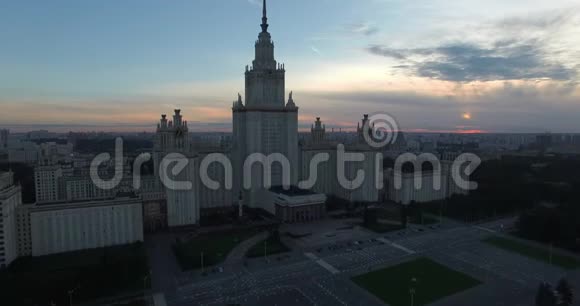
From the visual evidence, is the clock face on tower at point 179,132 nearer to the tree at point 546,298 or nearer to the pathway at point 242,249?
the pathway at point 242,249

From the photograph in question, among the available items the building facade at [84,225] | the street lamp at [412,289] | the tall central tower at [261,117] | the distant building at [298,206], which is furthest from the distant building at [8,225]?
the street lamp at [412,289]

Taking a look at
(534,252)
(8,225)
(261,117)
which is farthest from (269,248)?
(534,252)

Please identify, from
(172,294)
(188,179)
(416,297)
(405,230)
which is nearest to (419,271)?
(416,297)

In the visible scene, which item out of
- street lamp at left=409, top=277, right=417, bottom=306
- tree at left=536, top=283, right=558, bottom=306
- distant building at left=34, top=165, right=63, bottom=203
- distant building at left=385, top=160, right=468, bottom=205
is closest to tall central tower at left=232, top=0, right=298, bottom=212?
distant building at left=385, top=160, right=468, bottom=205

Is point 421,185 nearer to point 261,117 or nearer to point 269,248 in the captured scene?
point 261,117

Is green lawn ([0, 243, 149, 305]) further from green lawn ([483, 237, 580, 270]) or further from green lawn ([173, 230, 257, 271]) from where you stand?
green lawn ([483, 237, 580, 270])
